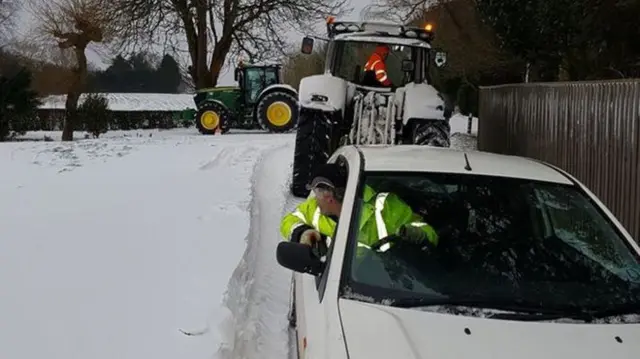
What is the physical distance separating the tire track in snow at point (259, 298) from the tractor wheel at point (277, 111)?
12.8 m

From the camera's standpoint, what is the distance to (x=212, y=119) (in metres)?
24.4

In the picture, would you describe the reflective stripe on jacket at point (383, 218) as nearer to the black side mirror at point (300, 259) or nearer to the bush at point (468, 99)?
the black side mirror at point (300, 259)

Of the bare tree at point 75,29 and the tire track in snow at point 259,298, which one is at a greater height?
the bare tree at point 75,29

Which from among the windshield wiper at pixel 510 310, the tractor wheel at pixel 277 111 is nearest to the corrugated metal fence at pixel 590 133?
the windshield wiper at pixel 510 310

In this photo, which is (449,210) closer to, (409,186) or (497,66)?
(409,186)

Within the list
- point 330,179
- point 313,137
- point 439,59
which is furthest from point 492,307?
point 439,59

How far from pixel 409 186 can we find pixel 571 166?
19.4ft

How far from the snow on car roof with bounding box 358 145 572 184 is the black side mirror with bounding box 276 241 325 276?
0.62m

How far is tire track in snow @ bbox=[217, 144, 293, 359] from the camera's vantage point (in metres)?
4.79

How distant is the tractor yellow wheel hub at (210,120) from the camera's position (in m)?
24.3

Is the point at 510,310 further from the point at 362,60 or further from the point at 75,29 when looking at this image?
the point at 75,29

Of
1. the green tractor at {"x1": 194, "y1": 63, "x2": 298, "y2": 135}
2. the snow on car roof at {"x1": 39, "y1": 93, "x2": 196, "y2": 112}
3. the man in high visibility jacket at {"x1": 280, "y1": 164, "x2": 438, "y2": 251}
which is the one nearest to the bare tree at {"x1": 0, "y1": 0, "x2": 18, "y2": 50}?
the snow on car roof at {"x1": 39, "y1": 93, "x2": 196, "y2": 112}

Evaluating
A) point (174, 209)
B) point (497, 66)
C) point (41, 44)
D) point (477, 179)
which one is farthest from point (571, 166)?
point (41, 44)

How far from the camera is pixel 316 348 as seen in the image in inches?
119
